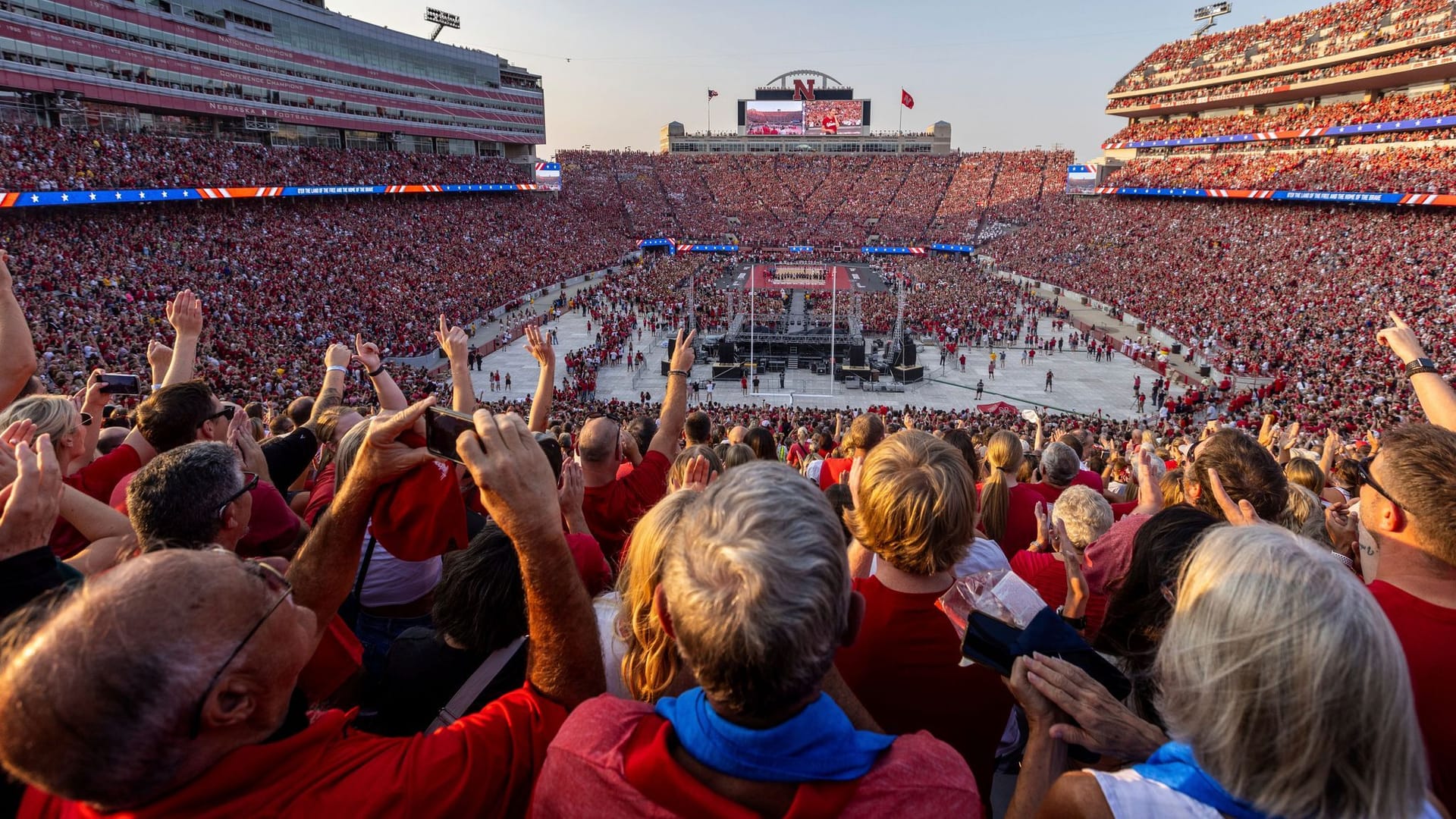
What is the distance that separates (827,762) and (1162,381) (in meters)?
27.3

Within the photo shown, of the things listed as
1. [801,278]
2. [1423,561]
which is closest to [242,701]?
[1423,561]

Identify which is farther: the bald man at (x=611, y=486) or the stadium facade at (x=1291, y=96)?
the stadium facade at (x=1291, y=96)

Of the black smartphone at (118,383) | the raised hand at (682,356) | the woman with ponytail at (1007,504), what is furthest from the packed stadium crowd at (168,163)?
the woman with ponytail at (1007,504)

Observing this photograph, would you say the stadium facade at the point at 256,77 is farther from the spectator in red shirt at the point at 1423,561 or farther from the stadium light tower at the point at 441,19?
the spectator in red shirt at the point at 1423,561

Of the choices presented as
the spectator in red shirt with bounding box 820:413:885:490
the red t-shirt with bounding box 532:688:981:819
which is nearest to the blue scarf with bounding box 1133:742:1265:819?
the red t-shirt with bounding box 532:688:981:819

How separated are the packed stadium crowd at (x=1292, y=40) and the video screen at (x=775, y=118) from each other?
33946mm

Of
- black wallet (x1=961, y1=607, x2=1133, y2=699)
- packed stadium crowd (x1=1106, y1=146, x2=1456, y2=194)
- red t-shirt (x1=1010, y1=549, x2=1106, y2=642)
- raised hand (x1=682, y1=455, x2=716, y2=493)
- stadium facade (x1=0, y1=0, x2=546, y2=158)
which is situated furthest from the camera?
packed stadium crowd (x1=1106, y1=146, x2=1456, y2=194)

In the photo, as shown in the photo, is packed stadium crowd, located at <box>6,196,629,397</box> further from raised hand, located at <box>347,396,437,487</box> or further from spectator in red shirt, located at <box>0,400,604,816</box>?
spectator in red shirt, located at <box>0,400,604,816</box>

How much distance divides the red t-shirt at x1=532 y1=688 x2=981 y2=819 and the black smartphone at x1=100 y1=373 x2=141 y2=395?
4.98 meters

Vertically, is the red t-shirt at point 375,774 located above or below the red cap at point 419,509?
below

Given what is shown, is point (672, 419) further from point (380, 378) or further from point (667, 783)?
point (667, 783)

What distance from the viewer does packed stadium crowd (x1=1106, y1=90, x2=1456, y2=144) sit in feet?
117

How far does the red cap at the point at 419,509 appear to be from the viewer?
228 cm

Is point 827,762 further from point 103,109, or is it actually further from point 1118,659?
point 103,109
